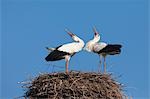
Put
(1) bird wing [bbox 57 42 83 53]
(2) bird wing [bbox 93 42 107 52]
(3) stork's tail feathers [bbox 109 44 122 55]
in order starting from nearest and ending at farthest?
(1) bird wing [bbox 57 42 83 53]
(3) stork's tail feathers [bbox 109 44 122 55]
(2) bird wing [bbox 93 42 107 52]

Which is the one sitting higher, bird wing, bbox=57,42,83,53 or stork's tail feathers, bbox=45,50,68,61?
bird wing, bbox=57,42,83,53

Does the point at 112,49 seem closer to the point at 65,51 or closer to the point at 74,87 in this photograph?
the point at 65,51

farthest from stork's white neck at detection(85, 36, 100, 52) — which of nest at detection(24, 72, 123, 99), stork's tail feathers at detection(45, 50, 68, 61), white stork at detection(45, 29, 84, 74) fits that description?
nest at detection(24, 72, 123, 99)

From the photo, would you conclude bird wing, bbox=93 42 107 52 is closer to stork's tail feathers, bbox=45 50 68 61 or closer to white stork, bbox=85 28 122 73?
white stork, bbox=85 28 122 73

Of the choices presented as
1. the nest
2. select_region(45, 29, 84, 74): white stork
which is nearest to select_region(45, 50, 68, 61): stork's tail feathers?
select_region(45, 29, 84, 74): white stork

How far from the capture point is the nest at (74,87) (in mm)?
A: 9133

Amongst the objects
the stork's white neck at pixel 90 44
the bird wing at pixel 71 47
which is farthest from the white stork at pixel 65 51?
the stork's white neck at pixel 90 44

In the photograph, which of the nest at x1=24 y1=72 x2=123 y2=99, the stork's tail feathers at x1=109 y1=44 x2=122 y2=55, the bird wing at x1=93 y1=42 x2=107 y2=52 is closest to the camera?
the nest at x1=24 y1=72 x2=123 y2=99

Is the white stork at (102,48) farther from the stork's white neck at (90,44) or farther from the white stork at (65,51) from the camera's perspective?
the white stork at (65,51)

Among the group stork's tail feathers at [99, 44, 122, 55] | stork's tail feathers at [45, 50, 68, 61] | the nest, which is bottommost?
the nest

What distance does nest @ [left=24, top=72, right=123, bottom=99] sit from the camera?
9.13 m

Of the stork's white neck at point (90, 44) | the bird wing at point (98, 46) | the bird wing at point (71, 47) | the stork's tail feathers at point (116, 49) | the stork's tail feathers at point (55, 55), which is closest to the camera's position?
the stork's tail feathers at point (55, 55)

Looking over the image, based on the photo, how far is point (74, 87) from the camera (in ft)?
30.0

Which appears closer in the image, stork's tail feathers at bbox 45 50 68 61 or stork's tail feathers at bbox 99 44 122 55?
stork's tail feathers at bbox 45 50 68 61
